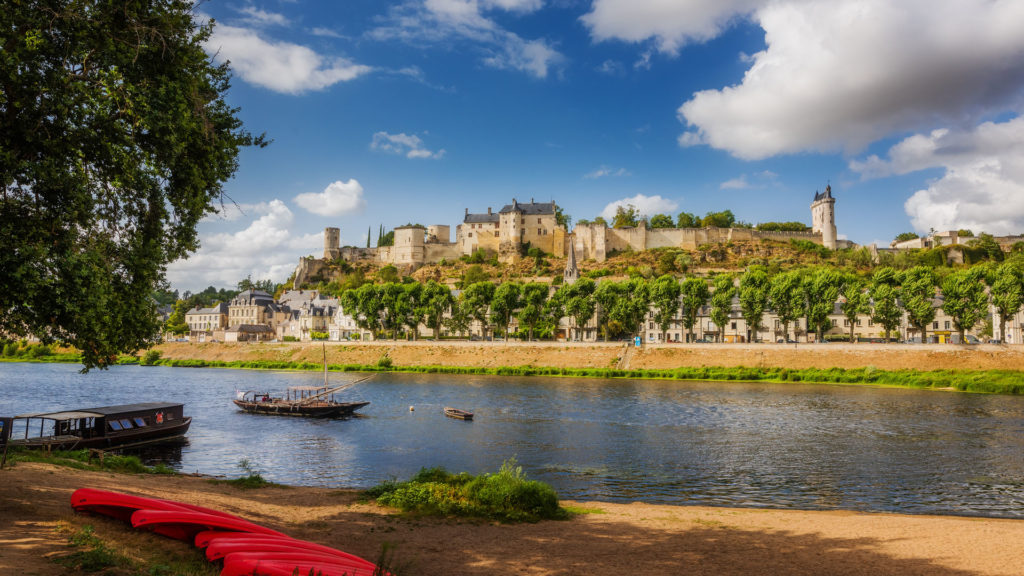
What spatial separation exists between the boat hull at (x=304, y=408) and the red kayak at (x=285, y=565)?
1092 inches

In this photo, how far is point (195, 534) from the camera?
9.37 m

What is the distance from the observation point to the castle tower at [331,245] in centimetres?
13788

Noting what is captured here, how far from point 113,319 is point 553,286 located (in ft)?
270

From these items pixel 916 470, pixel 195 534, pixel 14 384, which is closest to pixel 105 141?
pixel 195 534

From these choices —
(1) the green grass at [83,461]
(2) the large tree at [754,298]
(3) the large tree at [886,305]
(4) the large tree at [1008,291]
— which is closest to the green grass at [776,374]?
(4) the large tree at [1008,291]

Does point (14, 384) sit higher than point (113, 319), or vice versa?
point (113, 319)

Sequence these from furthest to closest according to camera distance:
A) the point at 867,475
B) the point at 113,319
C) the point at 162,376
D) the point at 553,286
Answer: the point at 553,286, the point at 162,376, the point at 867,475, the point at 113,319

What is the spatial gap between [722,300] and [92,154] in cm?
5907

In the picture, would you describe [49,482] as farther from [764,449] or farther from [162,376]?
[162,376]

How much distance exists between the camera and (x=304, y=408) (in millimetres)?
35156

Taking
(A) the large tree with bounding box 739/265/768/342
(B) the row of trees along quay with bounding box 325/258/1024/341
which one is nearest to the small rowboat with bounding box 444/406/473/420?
(B) the row of trees along quay with bounding box 325/258/1024/341

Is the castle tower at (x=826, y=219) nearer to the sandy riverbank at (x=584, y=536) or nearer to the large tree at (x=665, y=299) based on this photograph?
the large tree at (x=665, y=299)

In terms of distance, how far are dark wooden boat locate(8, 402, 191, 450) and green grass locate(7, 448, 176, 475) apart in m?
3.11

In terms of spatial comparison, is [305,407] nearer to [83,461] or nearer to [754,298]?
[83,461]
